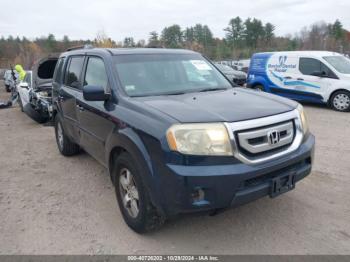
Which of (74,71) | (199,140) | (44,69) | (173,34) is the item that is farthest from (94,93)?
(173,34)

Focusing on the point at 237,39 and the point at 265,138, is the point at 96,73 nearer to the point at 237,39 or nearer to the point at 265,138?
the point at 265,138

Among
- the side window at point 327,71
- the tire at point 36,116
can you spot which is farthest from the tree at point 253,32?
the tire at point 36,116

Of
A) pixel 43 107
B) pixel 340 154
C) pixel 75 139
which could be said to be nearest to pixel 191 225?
pixel 75 139

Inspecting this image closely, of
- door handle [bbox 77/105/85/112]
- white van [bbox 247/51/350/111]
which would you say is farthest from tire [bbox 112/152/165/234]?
white van [bbox 247/51/350/111]

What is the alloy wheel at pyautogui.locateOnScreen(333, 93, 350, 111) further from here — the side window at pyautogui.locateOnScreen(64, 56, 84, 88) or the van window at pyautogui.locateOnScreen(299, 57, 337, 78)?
the side window at pyautogui.locateOnScreen(64, 56, 84, 88)

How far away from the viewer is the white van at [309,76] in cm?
955

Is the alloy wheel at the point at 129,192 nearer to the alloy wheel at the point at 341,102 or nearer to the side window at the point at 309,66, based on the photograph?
the alloy wheel at the point at 341,102

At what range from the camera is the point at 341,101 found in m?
9.50

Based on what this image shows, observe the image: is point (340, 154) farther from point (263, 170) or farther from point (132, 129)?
point (132, 129)

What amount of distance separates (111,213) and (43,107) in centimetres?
594

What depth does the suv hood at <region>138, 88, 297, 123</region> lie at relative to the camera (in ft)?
8.89

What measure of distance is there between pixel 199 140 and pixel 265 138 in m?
0.63

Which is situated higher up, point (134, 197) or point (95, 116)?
point (95, 116)

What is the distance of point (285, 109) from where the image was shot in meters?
3.07
